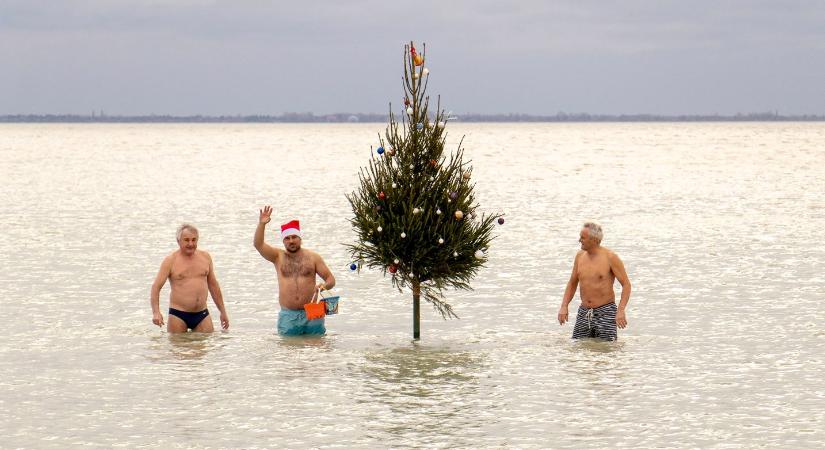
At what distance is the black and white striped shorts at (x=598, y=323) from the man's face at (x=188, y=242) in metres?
4.57

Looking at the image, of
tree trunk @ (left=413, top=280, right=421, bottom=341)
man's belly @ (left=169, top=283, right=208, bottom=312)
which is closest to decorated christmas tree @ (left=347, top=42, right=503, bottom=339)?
tree trunk @ (left=413, top=280, right=421, bottom=341)

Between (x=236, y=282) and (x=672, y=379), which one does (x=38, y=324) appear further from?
Result: (x=672, y=379)

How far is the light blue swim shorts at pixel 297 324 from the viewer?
1536 centimetres

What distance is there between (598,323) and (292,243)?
12.1 ft

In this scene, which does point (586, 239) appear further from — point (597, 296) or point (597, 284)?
point (597, 296)

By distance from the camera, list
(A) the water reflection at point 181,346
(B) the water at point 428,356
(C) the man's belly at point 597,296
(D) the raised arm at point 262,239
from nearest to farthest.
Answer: (B) the water at point 428,356
(D) the raised arm at point 262,239
(C) the man's belly at point 597,296
(A) the water reflection at point 181,346

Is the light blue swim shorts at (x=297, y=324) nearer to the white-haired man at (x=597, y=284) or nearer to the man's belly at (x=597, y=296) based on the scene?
the white-haired man at (x=597, y=284)

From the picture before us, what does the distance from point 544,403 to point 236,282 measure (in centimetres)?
1151

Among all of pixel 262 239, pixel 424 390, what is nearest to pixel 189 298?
pixel 262 239

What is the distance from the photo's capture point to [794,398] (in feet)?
40.9

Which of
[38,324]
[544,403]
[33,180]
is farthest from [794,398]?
[33,180]

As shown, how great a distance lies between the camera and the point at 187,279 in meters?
15.0

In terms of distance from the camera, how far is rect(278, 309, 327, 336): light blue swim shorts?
15.4 meters

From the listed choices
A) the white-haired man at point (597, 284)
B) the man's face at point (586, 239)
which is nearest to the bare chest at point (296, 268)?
the white-haired man at point (597, 284)
